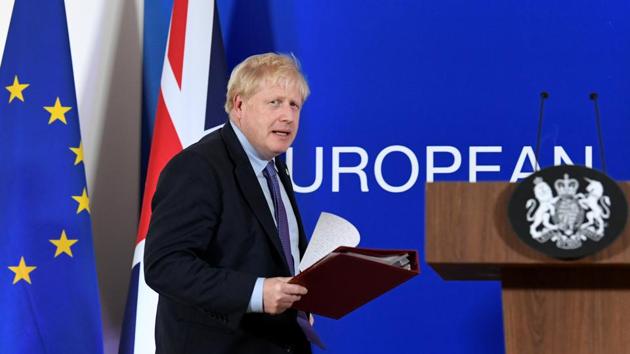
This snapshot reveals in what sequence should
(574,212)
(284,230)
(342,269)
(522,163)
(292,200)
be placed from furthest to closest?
1. (522,163)
2. (292,200)
3. (284,230)
4. (342,269)
5. (574,212)

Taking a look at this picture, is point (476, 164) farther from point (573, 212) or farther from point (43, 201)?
point (573, 212)

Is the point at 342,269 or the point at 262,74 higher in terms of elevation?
the point at 262,74

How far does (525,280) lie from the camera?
1.82 metres

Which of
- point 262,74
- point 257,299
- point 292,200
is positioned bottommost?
point 257,299

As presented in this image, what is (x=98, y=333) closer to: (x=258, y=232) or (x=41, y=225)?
(x=41, y=225)

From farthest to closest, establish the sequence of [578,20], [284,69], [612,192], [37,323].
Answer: [578,20], [37,323], [284,69], [612,192]

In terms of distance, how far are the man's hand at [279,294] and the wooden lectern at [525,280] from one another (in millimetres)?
354

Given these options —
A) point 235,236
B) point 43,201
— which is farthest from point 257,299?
point 43,201

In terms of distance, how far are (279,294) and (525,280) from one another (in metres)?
0.52

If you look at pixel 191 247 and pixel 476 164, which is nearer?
pixel 191 247

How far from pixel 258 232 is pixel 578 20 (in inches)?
78.7

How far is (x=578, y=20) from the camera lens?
3.68 metres

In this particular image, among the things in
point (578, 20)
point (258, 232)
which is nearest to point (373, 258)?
point (258, 232)

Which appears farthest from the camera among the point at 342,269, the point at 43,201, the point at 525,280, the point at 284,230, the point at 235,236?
the point at 43,201
